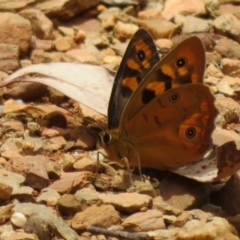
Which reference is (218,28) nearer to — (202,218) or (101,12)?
(101,12)

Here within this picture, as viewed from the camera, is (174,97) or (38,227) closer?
(38,227)

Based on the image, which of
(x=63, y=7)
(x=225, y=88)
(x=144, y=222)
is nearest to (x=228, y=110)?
(x=225, y=88)

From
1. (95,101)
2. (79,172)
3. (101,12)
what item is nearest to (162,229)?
(79,172)

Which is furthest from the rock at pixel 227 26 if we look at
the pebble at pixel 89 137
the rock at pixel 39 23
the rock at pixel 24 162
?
the rock at pixel 24 162

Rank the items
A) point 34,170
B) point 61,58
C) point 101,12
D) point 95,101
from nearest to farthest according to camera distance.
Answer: point 34,170, point 95,101, point 61,58, point 101,12

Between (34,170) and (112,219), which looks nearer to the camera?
(112,219)

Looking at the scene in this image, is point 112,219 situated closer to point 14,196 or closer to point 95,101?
point 14,196

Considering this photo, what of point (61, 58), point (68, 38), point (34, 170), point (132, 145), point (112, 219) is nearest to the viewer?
point (112, 219)

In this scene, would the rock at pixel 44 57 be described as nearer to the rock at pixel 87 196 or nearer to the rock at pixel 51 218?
the rock at pixel 87 196

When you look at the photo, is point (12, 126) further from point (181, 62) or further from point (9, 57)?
point (181, 62)
